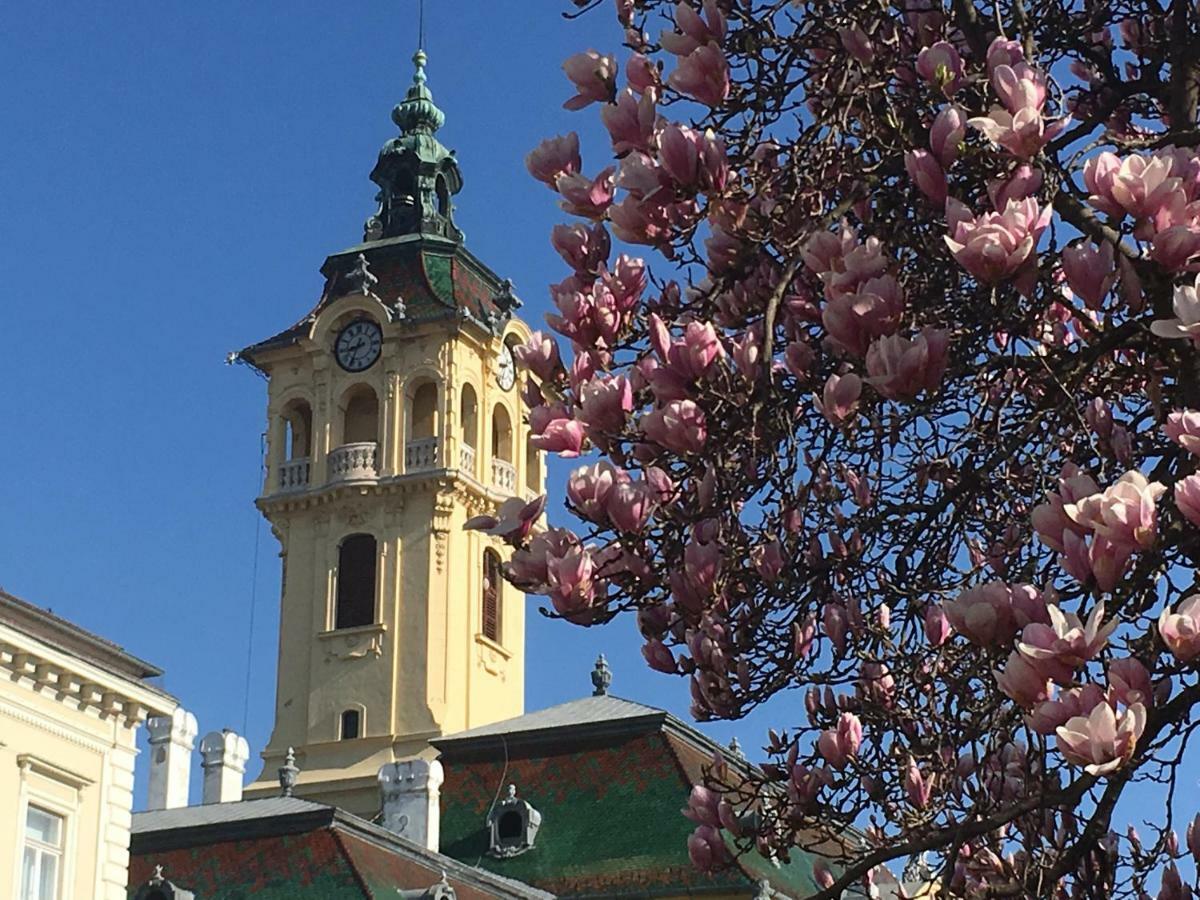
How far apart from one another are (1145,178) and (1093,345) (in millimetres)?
820

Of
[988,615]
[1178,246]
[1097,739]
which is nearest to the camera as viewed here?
[1097,739]

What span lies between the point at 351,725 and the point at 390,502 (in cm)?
501

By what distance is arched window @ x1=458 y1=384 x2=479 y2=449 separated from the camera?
1978 inches

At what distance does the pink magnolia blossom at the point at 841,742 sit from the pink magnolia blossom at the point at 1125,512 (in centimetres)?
229

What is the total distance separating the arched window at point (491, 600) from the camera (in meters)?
49.3

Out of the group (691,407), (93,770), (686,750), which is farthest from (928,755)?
(686,750)

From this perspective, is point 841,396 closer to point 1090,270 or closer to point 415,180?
point 1090,270

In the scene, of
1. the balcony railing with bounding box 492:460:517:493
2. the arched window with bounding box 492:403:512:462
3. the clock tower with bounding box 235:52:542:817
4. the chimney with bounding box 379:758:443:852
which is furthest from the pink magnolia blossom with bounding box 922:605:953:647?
the arched window with bounding box 492:403:512:462

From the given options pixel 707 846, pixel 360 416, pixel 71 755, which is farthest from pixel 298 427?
pixel 707 846

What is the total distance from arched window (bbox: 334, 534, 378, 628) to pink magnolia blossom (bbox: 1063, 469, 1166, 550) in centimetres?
4379

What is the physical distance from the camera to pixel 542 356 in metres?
6.83

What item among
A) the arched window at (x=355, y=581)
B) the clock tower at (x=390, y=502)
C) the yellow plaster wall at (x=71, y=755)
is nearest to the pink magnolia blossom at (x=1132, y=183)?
the yellow plaster wall at (x=71, y=755)

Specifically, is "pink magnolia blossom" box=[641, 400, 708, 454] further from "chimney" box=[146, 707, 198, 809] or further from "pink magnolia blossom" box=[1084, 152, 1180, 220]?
"chimney" box=[146, 707, 198, 809]

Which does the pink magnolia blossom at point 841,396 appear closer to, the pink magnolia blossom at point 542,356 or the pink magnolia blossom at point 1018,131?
the pink magnolia blossom at point 1018,131
